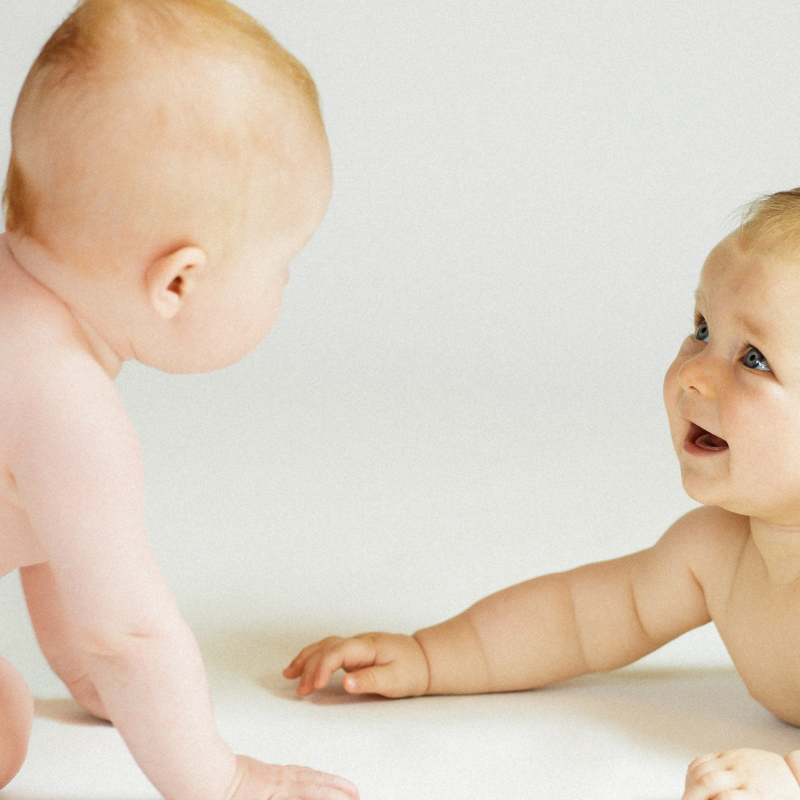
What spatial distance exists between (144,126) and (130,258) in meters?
0.11

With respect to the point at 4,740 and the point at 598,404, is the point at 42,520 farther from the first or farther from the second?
the point at 598,404

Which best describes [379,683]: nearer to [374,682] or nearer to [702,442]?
[374,682]

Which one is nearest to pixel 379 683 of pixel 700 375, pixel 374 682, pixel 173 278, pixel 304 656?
pixel 374 682

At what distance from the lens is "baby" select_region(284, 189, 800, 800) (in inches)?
56.8

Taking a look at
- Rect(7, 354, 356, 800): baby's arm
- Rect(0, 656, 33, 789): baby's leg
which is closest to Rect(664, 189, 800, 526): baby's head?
Rect(7, 354, 356, 800): baby's arm

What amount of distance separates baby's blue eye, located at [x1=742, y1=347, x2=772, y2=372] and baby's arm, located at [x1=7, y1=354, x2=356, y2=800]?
682 mm

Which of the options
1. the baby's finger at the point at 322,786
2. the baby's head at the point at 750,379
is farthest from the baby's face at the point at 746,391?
the baby's finger at the point at 322,786

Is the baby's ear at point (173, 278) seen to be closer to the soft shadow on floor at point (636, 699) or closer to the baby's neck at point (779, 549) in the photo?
the soft shadow on floor at point (636, 699)

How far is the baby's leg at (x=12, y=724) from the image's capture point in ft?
4.24

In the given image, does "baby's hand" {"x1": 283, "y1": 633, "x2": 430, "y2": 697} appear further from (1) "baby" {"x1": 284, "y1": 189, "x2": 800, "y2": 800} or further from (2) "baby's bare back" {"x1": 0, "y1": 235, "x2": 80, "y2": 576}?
(2) "baby's bare back" {"x1": 0, "y1": 235, "x2": 80, "y2": 576}

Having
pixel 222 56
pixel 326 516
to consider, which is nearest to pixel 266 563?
pixel 326 516

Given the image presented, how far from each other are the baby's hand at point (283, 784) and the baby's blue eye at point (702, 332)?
66 cm

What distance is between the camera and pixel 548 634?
1.66 metres

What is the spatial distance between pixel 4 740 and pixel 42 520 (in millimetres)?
280
